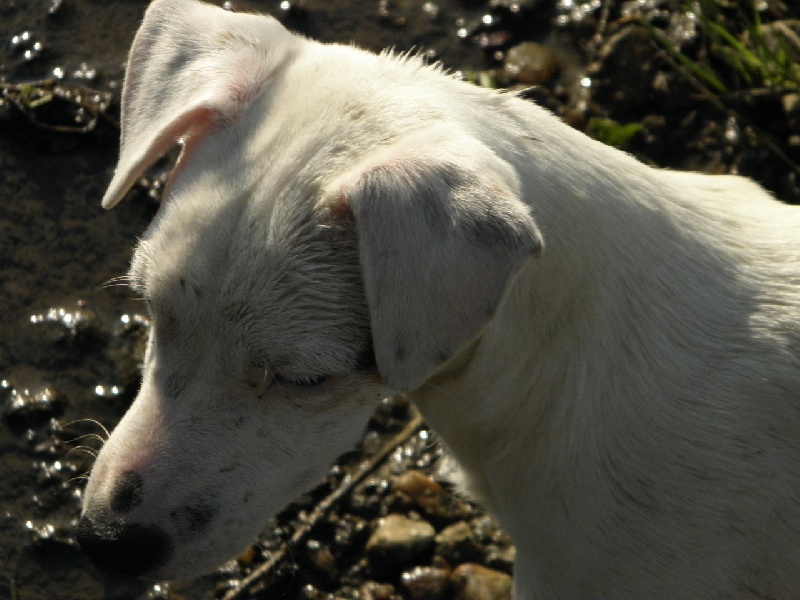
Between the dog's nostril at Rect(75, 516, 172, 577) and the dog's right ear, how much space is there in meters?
0.90

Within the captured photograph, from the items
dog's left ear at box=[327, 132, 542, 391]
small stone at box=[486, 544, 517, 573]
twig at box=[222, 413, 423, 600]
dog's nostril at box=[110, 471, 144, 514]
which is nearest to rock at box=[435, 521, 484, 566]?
small stone at box=[486, 544, 517, 573]

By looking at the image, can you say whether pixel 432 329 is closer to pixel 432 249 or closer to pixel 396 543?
pixel 432 249

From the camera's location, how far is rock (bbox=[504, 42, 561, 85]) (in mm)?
5148

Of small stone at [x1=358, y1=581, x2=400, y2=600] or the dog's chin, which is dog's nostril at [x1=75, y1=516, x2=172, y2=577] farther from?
small stone at [x1=358, y1=581, x2=400, y2=600]

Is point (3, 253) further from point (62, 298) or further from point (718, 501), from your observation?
→ point (718, 501)

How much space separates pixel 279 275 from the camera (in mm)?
2377

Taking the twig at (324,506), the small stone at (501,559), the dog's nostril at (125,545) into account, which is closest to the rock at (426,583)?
the small stone at (501,559)

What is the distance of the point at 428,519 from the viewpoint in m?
3.94

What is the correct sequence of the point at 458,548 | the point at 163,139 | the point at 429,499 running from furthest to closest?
the point at 429,499, the point at 458,548, the point at 163,139

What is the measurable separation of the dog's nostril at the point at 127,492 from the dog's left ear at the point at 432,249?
27.7 inches

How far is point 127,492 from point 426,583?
1.59 meters

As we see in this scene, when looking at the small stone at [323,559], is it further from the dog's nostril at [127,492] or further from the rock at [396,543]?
the dog's nostril at [127,492]

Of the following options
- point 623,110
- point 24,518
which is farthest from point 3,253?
point 623,110

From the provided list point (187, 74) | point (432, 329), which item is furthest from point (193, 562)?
point (187, 74)
